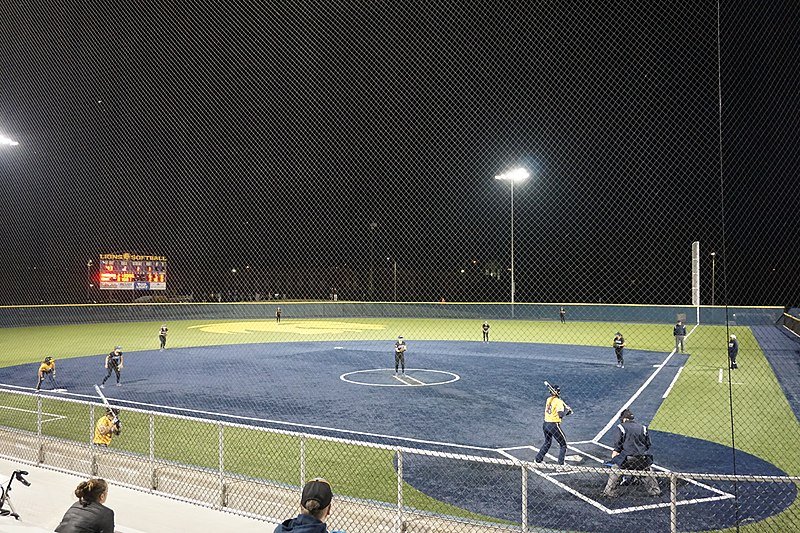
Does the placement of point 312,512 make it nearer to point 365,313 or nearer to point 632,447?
point 632,447

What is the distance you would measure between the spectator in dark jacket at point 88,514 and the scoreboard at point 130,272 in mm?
36056

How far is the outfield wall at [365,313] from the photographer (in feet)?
138

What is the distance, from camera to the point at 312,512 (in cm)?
357

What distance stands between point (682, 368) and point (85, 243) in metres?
37.1

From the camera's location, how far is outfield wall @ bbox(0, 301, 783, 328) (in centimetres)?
4219

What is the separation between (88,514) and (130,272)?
122ft

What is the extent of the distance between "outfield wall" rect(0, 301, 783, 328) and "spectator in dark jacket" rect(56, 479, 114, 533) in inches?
1499

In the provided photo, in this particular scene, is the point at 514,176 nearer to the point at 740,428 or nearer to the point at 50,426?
the point at 740,428

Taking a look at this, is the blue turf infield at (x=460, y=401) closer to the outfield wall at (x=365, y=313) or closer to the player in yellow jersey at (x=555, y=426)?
the player in yellow jersey at (x=555, y=426)

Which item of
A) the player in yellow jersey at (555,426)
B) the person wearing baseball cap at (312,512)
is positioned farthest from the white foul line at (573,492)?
the person wearing baseball cap at (312,512)

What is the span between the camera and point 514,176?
104 feet

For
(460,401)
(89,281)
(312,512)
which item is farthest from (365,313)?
(312,512)

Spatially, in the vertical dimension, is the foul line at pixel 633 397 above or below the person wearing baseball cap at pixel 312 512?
below

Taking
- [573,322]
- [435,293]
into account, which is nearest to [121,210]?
[435,293]
